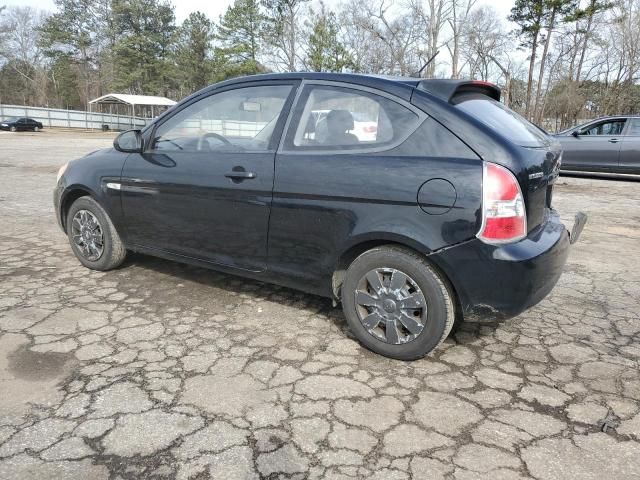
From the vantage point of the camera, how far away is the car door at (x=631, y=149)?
10.4m

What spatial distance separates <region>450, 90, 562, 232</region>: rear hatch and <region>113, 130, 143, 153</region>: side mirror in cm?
235

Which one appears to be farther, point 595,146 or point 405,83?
point 595,146

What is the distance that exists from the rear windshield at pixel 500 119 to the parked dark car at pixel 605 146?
8.61 meters

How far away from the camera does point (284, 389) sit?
254cm

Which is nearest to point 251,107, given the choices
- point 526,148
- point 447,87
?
→ point 447,87

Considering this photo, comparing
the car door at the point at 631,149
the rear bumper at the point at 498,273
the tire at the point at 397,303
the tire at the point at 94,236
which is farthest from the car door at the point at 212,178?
the car door at the point at 631,149

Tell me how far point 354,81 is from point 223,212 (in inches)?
46.9

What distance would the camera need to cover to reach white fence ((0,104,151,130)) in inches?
1463

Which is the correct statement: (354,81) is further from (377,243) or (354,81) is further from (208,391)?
(208,391)

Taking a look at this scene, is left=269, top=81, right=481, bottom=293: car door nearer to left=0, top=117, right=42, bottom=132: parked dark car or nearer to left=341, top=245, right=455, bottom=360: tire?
left=341, top=245, right=455, bottom=360: tire

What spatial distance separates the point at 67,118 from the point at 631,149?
138 ft

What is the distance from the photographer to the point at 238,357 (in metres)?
2.86

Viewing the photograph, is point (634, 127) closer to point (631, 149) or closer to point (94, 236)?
point (631, 149)

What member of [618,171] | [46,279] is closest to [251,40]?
[618,171]
